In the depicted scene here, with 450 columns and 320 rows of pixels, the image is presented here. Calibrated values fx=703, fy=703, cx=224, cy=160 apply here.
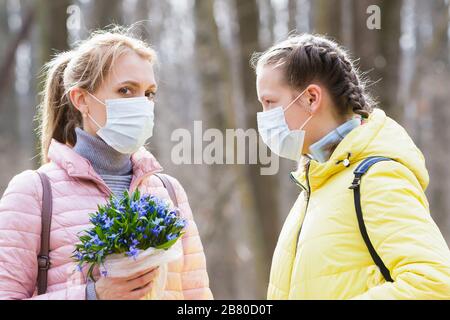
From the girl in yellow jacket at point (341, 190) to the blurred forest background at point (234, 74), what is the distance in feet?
3.76

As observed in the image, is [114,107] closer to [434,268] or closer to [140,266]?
[140,266]

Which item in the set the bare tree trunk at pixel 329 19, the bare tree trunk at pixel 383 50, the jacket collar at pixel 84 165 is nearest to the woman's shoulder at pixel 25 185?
the jacket collar at pixel 84 165

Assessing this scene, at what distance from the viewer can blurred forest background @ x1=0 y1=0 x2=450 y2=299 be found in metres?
7.51

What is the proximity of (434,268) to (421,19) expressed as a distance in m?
18.0

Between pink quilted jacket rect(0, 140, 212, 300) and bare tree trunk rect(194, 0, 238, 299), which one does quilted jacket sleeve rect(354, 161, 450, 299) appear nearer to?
pink quilted jacket rect(0, 140, 212, 300)

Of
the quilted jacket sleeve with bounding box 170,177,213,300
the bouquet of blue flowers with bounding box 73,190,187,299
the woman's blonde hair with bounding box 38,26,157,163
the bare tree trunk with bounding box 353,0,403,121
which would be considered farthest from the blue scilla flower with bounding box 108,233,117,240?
the bare tree trunk with bounding box 353,0,403,121

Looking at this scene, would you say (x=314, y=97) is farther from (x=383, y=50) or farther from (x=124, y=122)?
(x=383, y=50)

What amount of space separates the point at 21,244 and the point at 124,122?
742 mm

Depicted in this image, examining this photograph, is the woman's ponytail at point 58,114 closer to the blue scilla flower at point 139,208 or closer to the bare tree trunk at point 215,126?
the blue scilla flower at point 139,208

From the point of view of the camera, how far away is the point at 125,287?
2637mm

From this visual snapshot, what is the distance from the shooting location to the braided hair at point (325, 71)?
2.96 m

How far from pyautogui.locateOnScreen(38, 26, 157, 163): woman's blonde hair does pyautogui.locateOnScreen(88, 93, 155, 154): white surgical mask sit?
0.11 metres

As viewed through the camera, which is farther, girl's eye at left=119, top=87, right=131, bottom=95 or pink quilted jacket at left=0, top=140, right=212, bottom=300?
girl's eye at left=119, top=87, right=131, bottom=95
